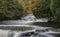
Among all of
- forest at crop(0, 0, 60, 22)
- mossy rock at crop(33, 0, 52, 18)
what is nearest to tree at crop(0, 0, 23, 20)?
forest at crop(0, 0, 60, 22)

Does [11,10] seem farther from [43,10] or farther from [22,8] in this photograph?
[43,10]

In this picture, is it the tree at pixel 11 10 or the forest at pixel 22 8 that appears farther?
the tree at pixel 11 10

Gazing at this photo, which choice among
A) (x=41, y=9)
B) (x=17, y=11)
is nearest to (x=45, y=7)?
(x=41, y=9)

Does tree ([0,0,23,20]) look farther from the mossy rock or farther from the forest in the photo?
the mossy rock

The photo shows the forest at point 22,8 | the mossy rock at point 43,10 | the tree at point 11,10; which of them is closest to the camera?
the mossy rock at point 43,10

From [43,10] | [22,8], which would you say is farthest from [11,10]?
[43,10]

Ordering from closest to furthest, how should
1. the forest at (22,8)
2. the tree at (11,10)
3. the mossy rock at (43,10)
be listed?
the mossy rock at (43,10) < the forest at (22,8) < the tree at (11,10)

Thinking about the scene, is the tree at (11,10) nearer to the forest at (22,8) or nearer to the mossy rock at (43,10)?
the forest at (22,8)

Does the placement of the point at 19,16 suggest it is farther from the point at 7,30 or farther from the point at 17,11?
the point at 7,30

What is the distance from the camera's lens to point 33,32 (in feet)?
22.6

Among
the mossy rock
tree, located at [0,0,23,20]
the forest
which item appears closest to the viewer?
the mossy rock

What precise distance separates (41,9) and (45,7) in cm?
20

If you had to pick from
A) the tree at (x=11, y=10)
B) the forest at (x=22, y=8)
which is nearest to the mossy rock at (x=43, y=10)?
the forest at (x=22, y=8)

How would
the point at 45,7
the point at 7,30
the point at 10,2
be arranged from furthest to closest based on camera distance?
the point at 10,2
the point at 45,7
the point at 7,30
